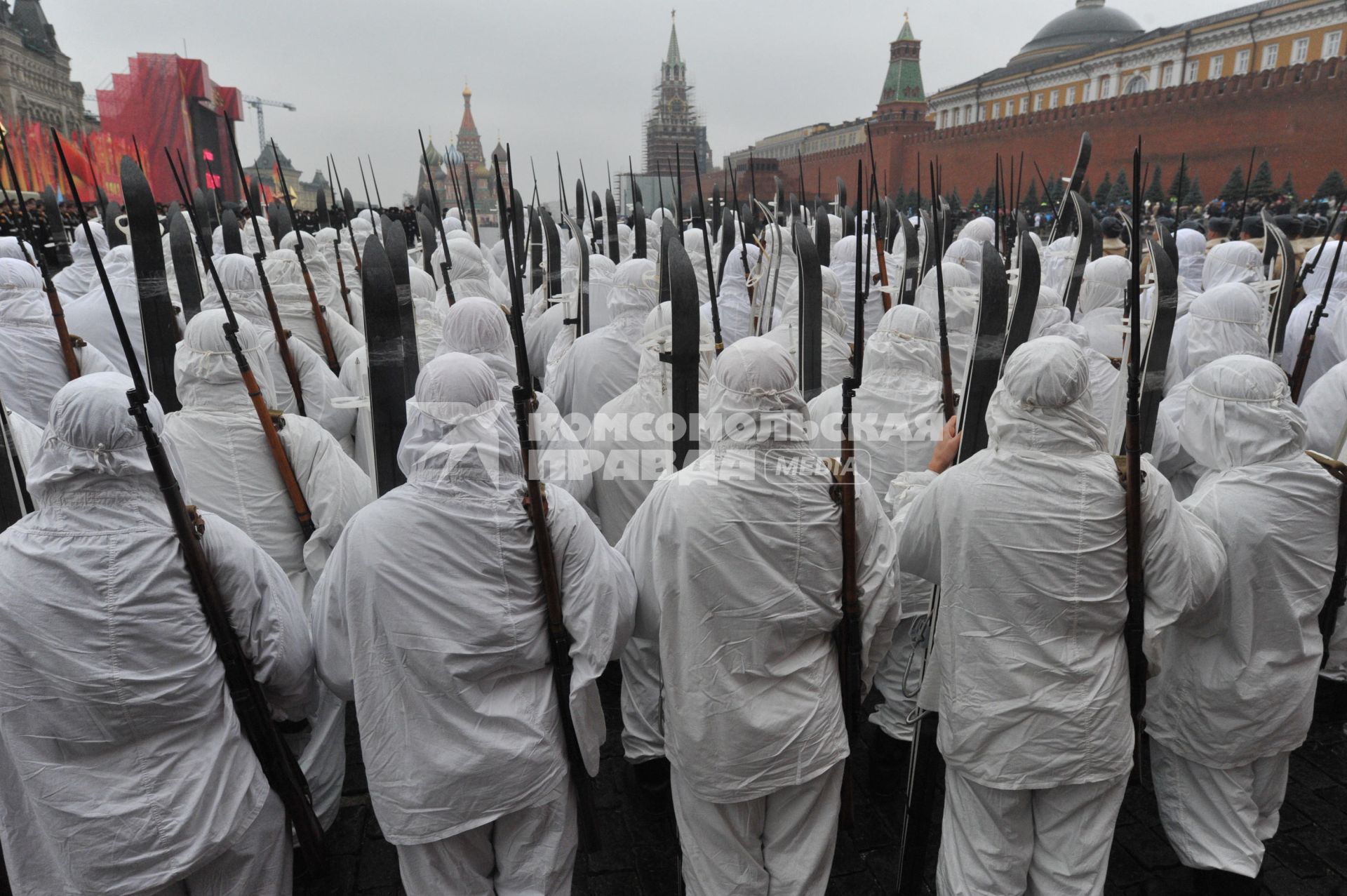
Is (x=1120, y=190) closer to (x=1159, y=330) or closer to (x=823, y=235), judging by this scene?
(x=823, y=235)

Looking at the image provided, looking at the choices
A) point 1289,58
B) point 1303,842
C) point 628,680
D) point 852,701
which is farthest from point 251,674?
point 1289,58

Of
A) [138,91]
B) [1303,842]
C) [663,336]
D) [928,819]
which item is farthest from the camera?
[138,91]

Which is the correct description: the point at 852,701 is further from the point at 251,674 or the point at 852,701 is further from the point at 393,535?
the point at 251,674

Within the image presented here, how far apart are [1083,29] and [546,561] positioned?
63.6 metres

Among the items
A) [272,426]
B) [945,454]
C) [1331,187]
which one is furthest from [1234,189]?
[272,426]

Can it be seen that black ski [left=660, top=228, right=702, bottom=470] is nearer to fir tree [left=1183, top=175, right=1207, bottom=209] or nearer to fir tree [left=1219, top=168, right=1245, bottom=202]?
fir tree [left=1219, top=168, right=1245, bottom=202]

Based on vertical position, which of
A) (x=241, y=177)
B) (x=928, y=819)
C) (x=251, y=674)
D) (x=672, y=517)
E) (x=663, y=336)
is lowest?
(x=928, y=819)

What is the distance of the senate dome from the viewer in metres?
52.2

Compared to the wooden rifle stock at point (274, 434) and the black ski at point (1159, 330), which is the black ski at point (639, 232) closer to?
the black ski at point (1159, 330)

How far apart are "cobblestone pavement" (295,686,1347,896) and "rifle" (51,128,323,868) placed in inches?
16.1

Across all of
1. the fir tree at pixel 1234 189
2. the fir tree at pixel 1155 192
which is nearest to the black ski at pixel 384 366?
the fir tree at pixel 1155 192

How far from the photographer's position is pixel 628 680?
9.80 feet

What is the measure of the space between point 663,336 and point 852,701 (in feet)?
5.67

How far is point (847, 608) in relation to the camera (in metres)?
2.16
